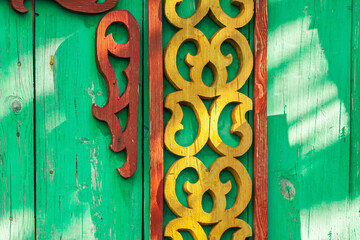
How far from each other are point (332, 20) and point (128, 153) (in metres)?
0.76

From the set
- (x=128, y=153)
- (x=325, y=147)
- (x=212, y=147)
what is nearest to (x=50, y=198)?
(x=128, y=153)

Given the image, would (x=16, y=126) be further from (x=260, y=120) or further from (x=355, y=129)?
(x=355, y=129)

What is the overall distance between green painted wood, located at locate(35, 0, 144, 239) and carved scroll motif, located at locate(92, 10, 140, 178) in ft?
0.09

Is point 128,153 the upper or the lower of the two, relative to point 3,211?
upper

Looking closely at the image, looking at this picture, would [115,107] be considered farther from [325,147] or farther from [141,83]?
[325,147]

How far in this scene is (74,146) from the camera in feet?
4.25

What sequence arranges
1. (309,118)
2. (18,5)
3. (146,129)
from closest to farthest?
(18,5)
(146,129)
(309,118)

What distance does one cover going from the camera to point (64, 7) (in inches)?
50.4

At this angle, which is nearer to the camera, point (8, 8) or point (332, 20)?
point (8, 8)

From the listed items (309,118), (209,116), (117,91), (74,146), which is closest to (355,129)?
(309,118)

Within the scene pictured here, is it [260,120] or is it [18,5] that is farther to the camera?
[260,120]

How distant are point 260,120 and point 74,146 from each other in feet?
1.77

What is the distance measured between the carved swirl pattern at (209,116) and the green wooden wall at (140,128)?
0.11ft

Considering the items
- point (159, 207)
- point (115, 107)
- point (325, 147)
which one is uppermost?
point (115, 107)
